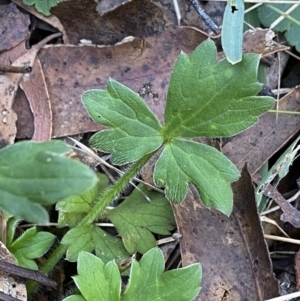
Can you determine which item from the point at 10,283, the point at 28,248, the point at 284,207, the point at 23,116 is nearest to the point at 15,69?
the point at 23,116

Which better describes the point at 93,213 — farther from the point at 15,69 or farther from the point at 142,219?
the point at 15,69

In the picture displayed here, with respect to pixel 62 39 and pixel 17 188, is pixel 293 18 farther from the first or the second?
pixel 17 188

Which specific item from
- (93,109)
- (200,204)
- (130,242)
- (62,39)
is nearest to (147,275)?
(130,242)

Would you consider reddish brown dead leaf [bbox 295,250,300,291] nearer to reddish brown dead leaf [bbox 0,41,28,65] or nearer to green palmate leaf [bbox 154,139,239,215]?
green palmate leaf [bbox 154,139,239,215]

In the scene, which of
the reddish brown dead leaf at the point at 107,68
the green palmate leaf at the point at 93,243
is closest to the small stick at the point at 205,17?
the reddish brown dead leaf at the point at 107,68

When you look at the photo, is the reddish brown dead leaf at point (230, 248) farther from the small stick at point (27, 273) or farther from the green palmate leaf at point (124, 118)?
the small stick at point (27, 273)

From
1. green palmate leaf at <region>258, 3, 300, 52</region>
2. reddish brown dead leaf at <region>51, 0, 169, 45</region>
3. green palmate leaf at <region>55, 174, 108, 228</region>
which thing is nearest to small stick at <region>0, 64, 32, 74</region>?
reddish brown dead leaf at <region>51, 0, 169, 45</region>
